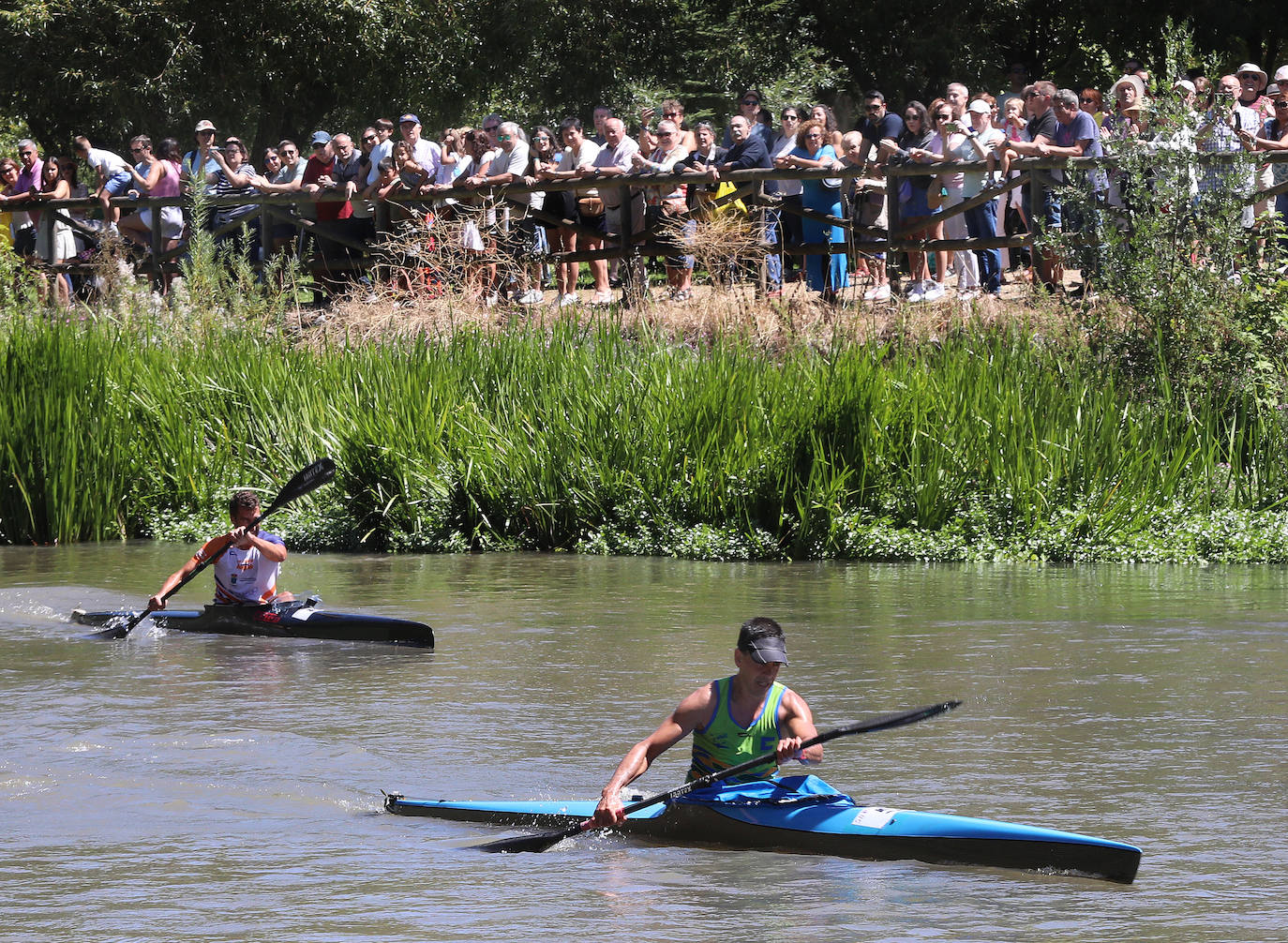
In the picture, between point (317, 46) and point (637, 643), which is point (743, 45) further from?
point (637, 643)

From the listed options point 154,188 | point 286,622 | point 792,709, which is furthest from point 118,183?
point 792,709

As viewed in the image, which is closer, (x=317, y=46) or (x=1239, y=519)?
(x=1239, y=519)

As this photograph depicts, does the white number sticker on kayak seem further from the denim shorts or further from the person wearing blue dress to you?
the denim shorts

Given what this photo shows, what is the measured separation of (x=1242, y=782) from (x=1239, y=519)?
6550 millimetres

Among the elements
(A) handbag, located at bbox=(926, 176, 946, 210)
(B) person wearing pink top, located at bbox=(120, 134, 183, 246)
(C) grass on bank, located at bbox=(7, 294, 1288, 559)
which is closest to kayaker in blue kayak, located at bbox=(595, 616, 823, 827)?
(C) grass on bank, located at bbox=(7, 294, 1288, 559)

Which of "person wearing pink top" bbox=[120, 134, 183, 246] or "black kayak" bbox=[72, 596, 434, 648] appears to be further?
"person wearing pink top" bbox=[120, 134, 183, 246]

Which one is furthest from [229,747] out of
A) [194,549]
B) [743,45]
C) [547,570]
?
[743,45]

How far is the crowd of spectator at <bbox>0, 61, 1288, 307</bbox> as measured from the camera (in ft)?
51.1

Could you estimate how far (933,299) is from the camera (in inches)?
647

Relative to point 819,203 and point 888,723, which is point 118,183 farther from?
point 888,723

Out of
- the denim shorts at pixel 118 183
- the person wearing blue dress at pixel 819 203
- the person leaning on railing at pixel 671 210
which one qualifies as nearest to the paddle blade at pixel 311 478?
the person leaning on railing at pixel 671 210

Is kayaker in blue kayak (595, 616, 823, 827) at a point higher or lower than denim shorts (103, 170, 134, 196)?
lower

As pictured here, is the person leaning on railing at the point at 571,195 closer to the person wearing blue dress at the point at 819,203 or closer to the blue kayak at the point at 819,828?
the person wearing blue dress at the point at 819,203

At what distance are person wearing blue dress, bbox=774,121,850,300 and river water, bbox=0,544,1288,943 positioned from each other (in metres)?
4.50
